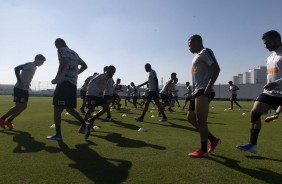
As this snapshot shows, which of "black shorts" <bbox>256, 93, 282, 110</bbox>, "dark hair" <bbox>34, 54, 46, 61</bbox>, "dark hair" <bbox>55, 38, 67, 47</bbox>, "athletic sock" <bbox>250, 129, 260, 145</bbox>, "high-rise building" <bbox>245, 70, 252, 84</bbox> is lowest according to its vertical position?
"athletic sock" <bbox>250, 129, 260, 145</bbox>

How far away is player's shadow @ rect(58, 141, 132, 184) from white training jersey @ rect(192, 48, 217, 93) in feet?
6.01

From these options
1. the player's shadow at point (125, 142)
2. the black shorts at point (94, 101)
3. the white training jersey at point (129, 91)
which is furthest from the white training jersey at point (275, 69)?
the white training jersey at point (129, 91)

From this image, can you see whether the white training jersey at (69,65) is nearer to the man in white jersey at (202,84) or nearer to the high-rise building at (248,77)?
the man in white jersey at (202,84)

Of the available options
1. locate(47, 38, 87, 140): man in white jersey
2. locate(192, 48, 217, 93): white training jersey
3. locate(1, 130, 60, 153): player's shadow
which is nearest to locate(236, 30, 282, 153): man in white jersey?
locate(192, 48, 217, 93): white training jersey

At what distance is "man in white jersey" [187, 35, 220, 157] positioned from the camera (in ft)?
16.9

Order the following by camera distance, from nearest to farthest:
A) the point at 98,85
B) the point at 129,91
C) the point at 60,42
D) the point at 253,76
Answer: the point at 60,42 → the point at 98,85 → the point at 129,91 → the point at 253,76

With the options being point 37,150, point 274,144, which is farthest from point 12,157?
point 274,144

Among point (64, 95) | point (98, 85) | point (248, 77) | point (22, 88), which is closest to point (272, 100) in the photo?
point (64, 95)

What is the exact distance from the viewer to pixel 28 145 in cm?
612

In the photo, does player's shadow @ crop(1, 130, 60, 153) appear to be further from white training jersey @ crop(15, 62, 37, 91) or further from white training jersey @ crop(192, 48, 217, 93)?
white training jersey @ crop(192, 48, 217, 93)

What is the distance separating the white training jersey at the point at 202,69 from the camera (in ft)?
17.2

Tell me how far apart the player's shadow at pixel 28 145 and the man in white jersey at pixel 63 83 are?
0.47 meters

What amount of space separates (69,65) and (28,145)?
1.91 meters

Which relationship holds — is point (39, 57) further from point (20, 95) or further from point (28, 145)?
point (28, 145)
